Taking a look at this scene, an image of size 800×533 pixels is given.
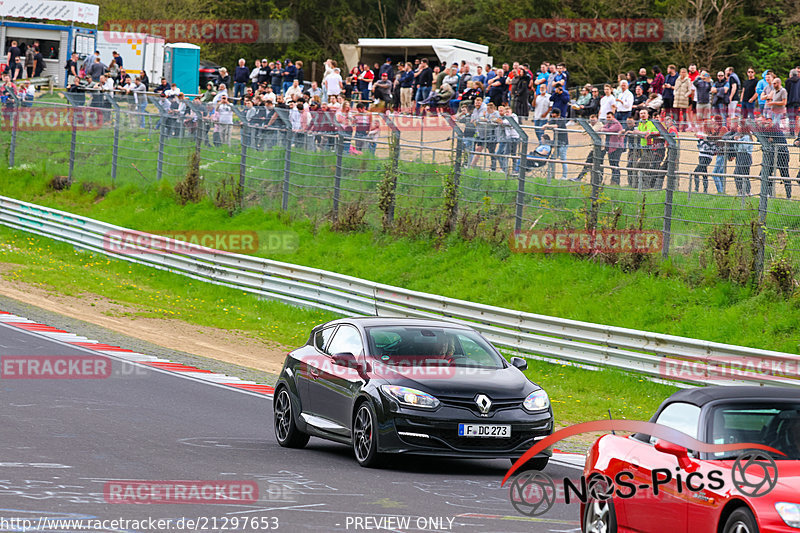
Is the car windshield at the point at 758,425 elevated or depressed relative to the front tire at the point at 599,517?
elevated

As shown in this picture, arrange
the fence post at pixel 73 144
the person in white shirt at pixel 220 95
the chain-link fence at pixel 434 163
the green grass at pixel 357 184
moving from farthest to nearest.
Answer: the fence post at pixel 73 144 < the person in white shirt at pixel 220 95 < the green grass at pixel 357 184 < the chain-link fence at pixel 434 163

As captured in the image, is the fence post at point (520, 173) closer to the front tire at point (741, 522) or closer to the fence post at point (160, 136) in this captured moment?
the fence post at point (160, 136)

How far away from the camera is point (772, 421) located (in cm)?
723

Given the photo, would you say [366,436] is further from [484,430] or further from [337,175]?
[337,175]

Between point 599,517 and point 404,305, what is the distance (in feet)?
48.1

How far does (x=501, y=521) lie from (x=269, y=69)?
3108 cm

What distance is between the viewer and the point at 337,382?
1215 cm

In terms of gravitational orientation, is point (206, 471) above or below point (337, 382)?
below

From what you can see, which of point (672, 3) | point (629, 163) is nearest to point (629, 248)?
point (629, 163)

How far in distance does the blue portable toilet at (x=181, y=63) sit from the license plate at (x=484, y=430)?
148ft

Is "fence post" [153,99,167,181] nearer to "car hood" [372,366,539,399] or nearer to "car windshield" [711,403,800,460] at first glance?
"car hood" [372,366,539,399]

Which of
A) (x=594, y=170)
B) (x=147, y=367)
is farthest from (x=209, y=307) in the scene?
(x=594, y=170)

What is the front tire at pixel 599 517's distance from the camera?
7.76m

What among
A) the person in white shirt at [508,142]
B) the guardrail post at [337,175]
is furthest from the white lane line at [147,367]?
the guardrail post at [337,175]
